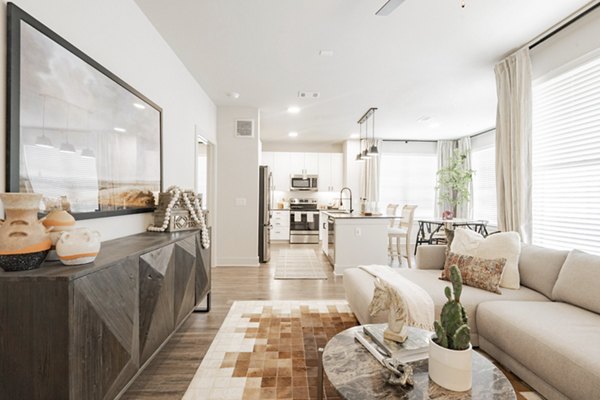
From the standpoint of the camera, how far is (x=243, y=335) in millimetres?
2494

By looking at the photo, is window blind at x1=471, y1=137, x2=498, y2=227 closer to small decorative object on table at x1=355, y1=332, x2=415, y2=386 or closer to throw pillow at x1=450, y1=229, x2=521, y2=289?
throw pillow at x1=450, y1=229, x2=521, y2=289

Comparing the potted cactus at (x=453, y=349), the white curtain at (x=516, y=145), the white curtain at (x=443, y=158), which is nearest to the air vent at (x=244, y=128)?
the white curtain at (x=516, y=145)

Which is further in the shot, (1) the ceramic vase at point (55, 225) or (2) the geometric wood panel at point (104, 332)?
(1) the ceramic vase at point (55, 225)

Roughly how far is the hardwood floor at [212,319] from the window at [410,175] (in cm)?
328

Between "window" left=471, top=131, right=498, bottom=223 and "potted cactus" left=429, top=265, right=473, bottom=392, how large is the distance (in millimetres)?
5983

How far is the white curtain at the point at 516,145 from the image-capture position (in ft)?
9.54

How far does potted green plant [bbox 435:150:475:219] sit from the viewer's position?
646cm

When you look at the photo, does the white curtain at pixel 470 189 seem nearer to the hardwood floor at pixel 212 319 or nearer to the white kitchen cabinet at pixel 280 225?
the hardwood floor at pixel 212 319

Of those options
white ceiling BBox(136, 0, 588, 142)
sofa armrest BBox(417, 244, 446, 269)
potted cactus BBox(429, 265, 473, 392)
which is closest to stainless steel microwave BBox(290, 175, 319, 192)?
white ceiling BBox(136, 0, 588, 142)

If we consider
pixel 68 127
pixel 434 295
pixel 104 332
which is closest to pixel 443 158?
pixel 434 295

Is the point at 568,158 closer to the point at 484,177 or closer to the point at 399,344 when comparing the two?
the point at 399,344

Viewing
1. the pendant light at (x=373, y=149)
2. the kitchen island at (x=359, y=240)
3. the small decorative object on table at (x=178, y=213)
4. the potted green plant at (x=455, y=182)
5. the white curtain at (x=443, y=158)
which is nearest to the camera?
the small decorative object on table at (x=178, y=213)

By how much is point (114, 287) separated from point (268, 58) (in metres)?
2.81

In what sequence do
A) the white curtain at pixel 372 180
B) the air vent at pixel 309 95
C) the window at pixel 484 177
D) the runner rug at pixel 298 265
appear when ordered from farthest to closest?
the white curtain at pixel 372 180, the window at pixel 484 177, the runner rug at pixel 298 265, the air vent at pixel 309 95
